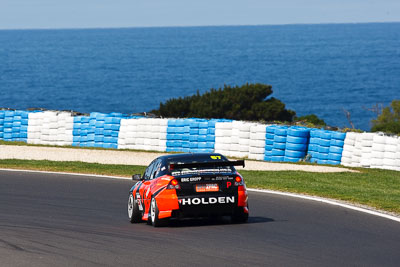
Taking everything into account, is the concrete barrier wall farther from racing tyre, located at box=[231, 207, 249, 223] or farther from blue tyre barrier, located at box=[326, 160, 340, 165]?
racing tyre, located at box=[231, 207, 249, 223]

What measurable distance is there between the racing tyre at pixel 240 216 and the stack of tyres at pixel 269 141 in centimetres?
1590

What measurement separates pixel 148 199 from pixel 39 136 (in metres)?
22.7

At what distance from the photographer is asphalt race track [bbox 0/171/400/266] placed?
9.94 m

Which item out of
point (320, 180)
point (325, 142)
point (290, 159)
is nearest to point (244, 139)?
point (290, 159)

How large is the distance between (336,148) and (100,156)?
30.6 ft

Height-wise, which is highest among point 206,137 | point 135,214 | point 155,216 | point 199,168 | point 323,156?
point 199,168

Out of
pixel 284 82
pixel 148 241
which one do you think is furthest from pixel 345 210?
pixel 284 82

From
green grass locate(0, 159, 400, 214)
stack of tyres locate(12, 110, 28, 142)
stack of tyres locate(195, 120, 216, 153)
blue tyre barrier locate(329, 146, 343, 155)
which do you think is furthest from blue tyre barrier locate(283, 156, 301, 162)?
stack of tyres locate(12, 110, 28, 142)

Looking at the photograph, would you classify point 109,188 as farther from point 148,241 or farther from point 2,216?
point 148,241

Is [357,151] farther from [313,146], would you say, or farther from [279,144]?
[279,144]

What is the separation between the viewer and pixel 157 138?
106 feet

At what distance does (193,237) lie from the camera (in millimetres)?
11883

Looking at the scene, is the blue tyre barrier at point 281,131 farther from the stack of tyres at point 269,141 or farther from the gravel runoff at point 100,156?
→ the gravel runoff at point 100,156

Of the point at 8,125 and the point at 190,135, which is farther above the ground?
the point at 190,135
